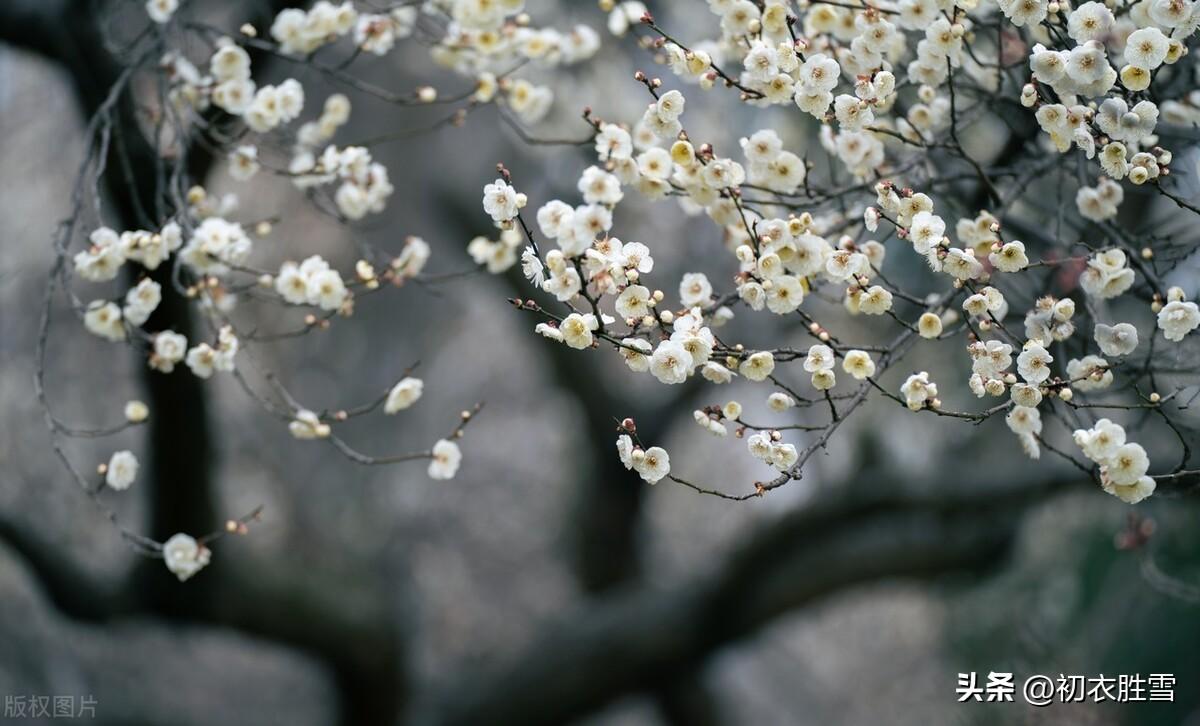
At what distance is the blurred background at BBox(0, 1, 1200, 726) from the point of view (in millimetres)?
4297

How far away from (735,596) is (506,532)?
4.87 meters

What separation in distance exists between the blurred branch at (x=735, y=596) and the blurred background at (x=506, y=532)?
1 centimetres

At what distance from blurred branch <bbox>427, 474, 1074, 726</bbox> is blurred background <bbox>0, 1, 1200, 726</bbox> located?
0.01 metres

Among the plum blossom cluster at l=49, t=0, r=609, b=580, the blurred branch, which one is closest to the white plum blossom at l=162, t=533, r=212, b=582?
the plum blossom cluster at l=49, t=0, r=609, b=580

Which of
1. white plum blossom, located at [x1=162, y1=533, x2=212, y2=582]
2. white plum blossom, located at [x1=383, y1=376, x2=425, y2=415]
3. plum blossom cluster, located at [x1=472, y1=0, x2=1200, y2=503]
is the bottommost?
white plum blossom, located at [x1=162, y1=533, x2=212, y2=582]

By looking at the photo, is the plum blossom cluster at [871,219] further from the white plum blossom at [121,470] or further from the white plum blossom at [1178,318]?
the white plum blossom at [121,470]

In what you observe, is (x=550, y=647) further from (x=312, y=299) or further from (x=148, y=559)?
(x=312, y=299)

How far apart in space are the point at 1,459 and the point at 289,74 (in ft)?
8.62

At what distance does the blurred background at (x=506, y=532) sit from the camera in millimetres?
4297

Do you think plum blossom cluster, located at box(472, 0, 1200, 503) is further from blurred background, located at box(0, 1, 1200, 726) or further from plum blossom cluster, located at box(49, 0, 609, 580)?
blurred background, located at box(0, 1, 1200, 726)

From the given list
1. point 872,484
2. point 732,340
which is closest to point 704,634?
point 872,484

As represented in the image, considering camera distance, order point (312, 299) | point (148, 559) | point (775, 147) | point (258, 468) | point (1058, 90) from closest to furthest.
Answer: point (1058, 90) < point (775, 147) < point (312, 299) < point (148, 559) < point (258, 468)

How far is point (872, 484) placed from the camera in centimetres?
429

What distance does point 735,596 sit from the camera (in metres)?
4.64
